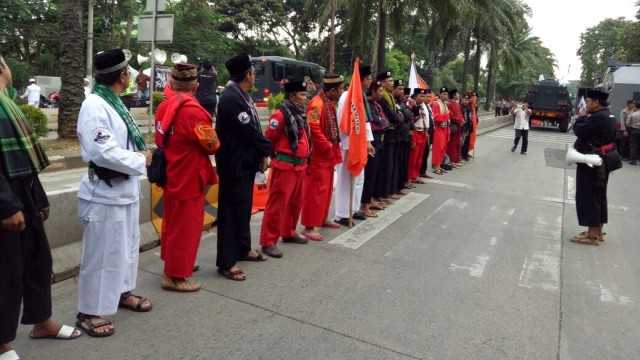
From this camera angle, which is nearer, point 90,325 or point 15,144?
point 15,144

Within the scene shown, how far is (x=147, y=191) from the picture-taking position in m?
5.68

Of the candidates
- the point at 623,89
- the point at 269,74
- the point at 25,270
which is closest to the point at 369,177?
the point at 25,270

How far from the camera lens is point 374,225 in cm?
680

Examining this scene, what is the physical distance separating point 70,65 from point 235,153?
7971mm

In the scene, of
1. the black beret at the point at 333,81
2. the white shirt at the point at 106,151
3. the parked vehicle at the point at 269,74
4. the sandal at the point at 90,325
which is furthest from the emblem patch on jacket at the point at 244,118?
the parked vehicle at the point at 269,74

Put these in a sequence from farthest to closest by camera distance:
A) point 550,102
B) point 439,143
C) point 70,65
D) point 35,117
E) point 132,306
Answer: point 550,102
point 439,143
point 70,65
point 35,117
point 132,306

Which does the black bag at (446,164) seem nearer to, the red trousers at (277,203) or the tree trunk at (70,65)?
the red trousers at (277,203)

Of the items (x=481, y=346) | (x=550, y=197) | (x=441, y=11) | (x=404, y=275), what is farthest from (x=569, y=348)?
(x=441, y=11)

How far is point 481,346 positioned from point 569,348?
2.05 ft

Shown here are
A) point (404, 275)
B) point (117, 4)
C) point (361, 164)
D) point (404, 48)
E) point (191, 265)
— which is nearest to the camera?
point (191, 265)

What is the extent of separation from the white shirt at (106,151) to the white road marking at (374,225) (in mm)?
2891

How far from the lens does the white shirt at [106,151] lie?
3285 millimetres

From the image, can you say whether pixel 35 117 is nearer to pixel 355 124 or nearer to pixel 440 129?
pixel 355 124

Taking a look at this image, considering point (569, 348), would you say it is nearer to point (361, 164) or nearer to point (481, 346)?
point (481, 346)
